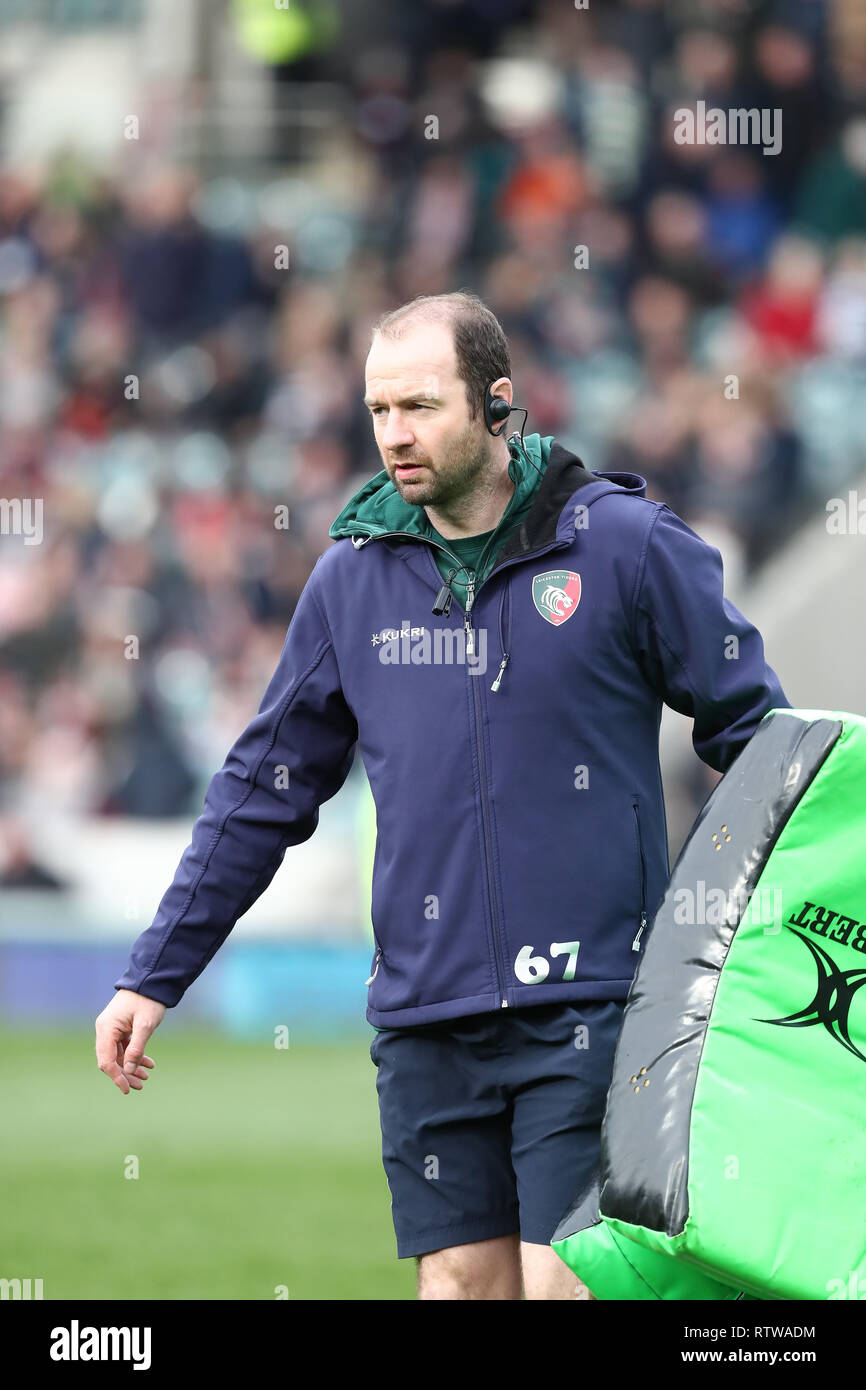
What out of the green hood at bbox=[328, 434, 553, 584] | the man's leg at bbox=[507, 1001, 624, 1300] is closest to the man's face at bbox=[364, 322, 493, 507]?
the green hood at bbox=[328, 434, 553, 584]

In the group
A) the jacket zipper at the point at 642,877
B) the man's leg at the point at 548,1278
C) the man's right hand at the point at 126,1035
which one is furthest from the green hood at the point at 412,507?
the man's leg at the point at 548,1278

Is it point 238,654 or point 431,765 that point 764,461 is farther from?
point 431,765

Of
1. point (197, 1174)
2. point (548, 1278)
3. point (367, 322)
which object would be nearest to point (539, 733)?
point (548, 1278)

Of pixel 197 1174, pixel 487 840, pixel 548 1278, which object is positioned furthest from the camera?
pixel 197 1174

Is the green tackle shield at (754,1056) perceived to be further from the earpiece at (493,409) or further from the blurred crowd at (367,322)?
the blurred crowd at (367,322)

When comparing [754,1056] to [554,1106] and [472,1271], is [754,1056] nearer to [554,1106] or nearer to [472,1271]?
[554,1106]

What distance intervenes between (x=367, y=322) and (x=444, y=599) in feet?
32.2

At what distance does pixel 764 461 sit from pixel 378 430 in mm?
8274

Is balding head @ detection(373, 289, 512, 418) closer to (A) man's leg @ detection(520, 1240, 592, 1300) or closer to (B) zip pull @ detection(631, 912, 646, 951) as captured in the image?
(B) zip pull @ detection(631, 912, 646, 951)

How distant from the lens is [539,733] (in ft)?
12.2

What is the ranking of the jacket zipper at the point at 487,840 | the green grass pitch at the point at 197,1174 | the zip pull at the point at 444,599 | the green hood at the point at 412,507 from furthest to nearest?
the green grass pitch at the point at 197,1174 → the green hood at the point at 412,507 → the zip pull at the point at 444,599 → the jacket zipper at the point at 487,840

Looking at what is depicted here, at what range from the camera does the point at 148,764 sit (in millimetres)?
11992

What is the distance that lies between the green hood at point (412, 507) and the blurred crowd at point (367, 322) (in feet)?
25.0

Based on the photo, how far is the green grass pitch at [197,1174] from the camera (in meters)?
5.98
